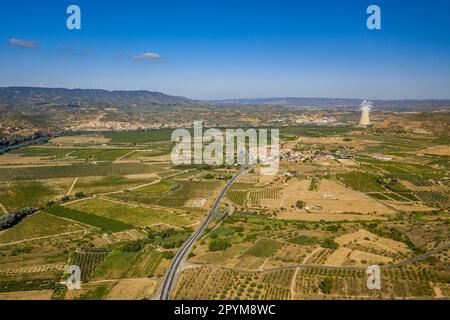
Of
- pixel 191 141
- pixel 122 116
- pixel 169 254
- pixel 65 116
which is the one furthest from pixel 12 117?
pixel 169 254

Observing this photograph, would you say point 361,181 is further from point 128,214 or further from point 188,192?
point 128,214

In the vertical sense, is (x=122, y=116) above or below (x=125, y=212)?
above

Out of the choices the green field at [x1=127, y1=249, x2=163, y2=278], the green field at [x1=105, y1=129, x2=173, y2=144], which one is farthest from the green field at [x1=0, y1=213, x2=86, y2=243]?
the green field at [x1=105, y1=129, x2=173, y2=144]

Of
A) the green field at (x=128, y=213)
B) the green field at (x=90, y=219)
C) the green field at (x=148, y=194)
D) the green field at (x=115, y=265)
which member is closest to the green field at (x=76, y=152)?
the green field at (x=148, y=194)

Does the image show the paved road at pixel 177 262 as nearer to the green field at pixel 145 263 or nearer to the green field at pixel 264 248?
the green field at pixel 145 263

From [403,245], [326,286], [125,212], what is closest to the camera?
[326,286]

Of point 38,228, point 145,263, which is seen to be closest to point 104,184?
point 38,228

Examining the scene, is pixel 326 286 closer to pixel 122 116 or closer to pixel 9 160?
pixel 9 160

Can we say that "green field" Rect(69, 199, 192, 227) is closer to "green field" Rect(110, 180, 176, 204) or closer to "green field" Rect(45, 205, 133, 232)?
"green field" Rect(45, 205, 133, 232)
